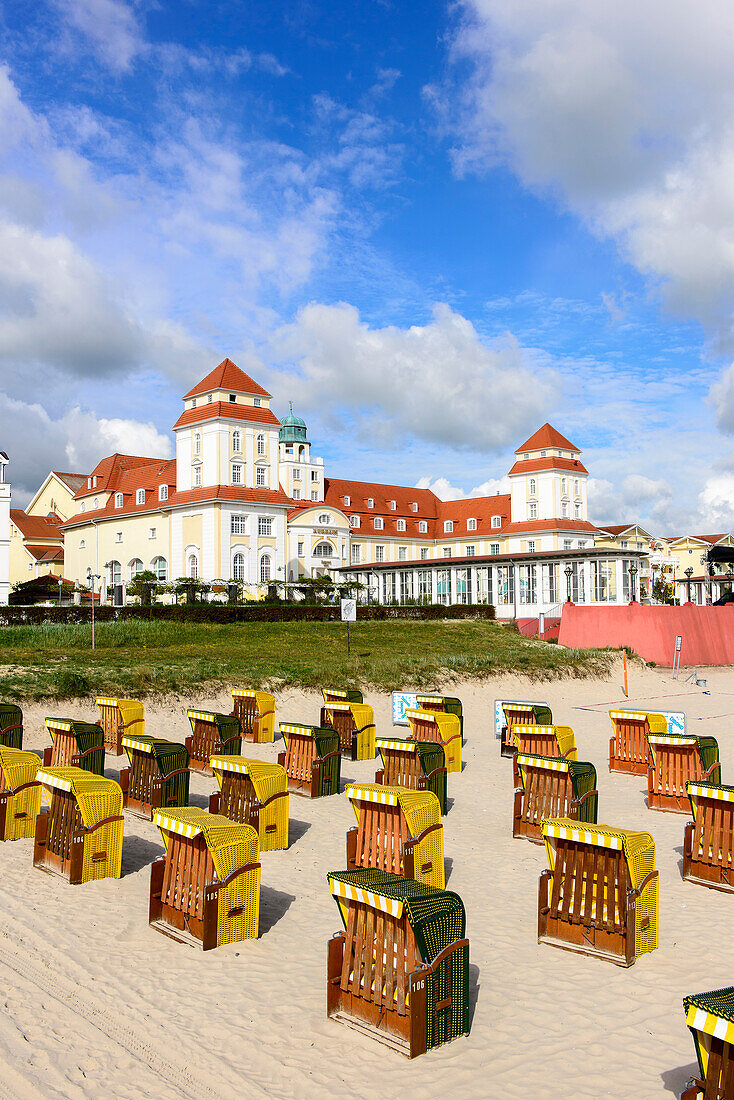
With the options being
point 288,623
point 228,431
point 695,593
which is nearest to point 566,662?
point 288,623

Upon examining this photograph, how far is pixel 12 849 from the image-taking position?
10320 mm

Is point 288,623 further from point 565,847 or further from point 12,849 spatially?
point 565,847

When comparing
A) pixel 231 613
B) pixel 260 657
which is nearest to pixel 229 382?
pixel 231 613

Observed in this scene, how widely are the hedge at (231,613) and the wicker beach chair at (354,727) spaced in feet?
76.5

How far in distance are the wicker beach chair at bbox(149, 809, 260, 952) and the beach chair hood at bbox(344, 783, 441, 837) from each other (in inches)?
67.6

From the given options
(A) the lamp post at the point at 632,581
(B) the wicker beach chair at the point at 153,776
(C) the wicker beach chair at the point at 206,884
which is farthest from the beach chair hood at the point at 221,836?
(A) the lamp post at the point at 632,581

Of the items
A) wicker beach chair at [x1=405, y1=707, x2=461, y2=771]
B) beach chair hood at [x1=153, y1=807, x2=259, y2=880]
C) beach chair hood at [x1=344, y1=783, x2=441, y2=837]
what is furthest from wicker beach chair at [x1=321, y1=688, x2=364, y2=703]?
beach chair hood at [x1=153, y1=807, x2=259, y2=880]

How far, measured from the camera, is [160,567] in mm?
61688

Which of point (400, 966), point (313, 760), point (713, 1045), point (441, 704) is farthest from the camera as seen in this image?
point (441, 704)

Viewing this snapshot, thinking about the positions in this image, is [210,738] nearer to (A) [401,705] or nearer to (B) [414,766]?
(B) [414,766]

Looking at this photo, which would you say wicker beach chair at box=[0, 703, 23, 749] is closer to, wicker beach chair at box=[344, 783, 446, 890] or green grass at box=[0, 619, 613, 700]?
green grass at box=[0, 619, 613, 700]

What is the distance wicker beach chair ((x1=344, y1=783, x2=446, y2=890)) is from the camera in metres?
8.88

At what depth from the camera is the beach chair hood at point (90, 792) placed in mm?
9203

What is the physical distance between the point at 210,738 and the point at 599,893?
29.9 ft
